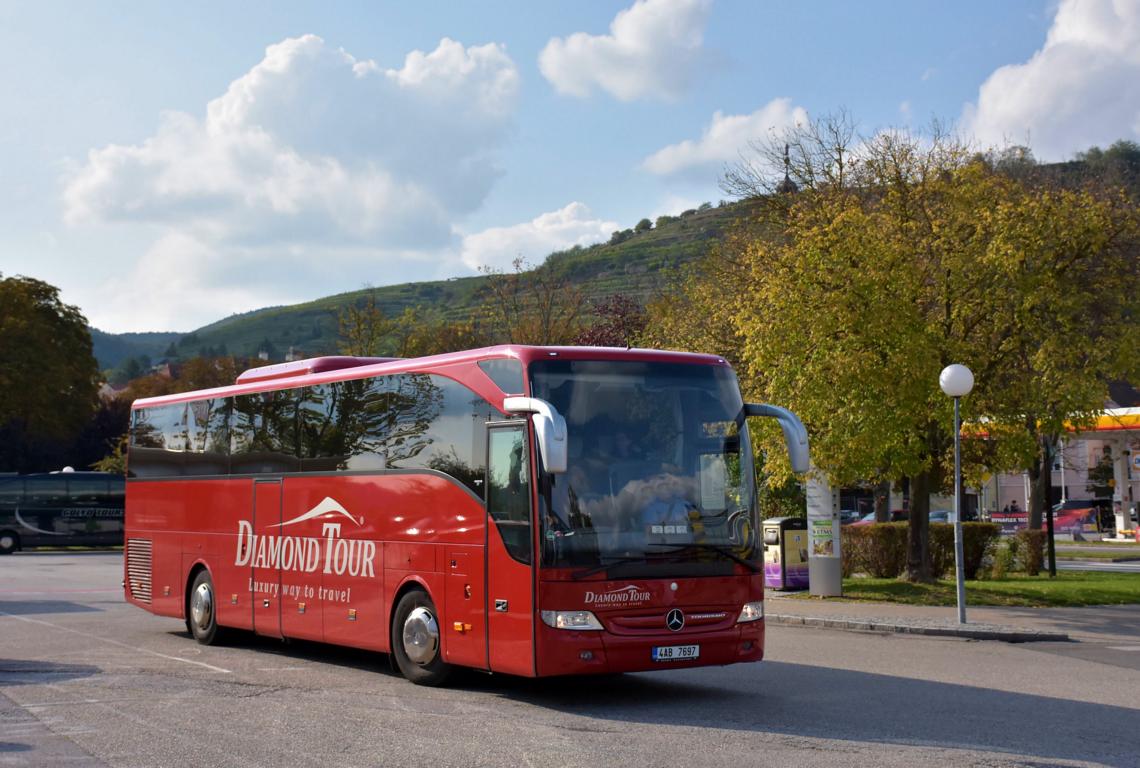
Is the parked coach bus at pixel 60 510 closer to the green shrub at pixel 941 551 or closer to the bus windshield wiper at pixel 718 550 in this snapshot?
the green shrub at pixel 941 551

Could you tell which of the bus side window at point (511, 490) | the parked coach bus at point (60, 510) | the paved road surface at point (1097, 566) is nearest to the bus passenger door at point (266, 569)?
the bus side window at point (511, 490)

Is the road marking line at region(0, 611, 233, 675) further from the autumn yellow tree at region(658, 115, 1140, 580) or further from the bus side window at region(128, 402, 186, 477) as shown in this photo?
the autumn yellow tree at region(658, 115, 1140, 580)

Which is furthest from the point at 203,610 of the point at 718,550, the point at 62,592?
the point at 62,592

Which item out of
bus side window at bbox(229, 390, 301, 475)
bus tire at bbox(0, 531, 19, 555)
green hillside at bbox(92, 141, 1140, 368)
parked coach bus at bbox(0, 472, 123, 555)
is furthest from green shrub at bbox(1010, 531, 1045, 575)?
green hillside at bbox(92, 141, 1140, 368)

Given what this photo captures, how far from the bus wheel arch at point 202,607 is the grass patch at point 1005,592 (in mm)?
12694

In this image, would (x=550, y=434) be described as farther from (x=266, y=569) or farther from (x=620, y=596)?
(x=266, y=569)

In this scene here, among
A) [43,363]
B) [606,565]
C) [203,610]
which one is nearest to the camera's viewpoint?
[606,565]

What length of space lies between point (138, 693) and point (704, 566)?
5.37m

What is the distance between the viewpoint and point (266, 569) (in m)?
16.2

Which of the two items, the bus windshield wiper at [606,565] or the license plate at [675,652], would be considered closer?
the bus windshield wiper at [606,565]

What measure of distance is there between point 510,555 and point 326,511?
3.82 m

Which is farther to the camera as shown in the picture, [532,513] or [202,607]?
[202,607]

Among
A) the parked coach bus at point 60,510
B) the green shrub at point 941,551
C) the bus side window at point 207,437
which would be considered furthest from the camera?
the parked coach bus at point 60,510

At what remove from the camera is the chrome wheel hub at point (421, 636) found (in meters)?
13.0
